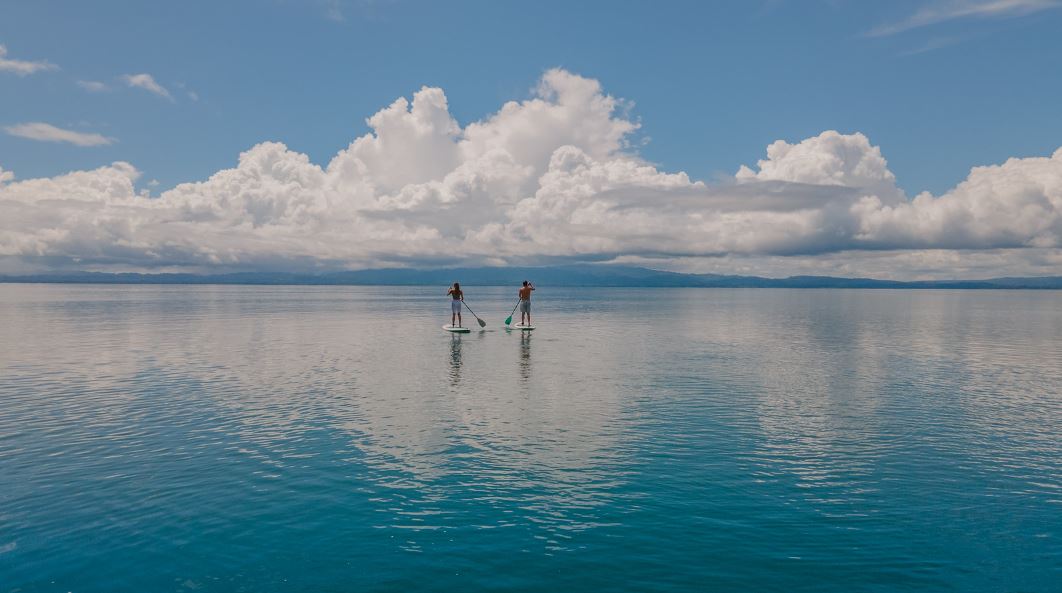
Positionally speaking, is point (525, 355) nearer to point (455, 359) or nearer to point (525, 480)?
point (455, 359)

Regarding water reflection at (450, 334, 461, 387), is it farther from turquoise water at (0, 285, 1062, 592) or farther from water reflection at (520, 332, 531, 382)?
water reflection at (520, 332, 531, 382)

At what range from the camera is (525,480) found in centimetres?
1814

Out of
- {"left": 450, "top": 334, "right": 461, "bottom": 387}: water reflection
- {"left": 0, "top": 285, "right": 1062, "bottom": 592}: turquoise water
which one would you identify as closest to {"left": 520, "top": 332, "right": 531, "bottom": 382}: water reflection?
{"left": 0, "top": 285, "right": 1062, "bottom": 592}: turquoise water

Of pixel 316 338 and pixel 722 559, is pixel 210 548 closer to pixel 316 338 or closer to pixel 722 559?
pixel 722 559

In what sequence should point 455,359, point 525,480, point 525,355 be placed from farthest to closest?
point 525,355, point 455,359, point 525,480

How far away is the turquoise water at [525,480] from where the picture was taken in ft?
42.9

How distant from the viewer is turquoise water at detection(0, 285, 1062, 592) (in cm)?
1306

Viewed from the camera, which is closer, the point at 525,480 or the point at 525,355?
the point at 525,480

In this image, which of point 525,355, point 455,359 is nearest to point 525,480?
point 455,359

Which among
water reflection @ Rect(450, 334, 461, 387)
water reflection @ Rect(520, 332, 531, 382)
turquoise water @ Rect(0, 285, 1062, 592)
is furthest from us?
water reflection @ Rect(520, 332, 531, 382)

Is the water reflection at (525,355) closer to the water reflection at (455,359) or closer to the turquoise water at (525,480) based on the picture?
the turquoise water at (525,480)

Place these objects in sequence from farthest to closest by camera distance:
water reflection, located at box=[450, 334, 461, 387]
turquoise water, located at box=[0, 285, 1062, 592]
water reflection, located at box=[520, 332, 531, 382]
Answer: water reflection, located at box=[520, 332, 531, 382], water reflection, located at box=[450, 334, 461, 387], turquoise water, located at box=[0, 285, 1062, 592]

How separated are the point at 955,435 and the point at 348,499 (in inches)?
840

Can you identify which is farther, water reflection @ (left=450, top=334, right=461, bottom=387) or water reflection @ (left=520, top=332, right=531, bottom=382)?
water reflection @ (left=520, top=332, right=531, bottom=382)
